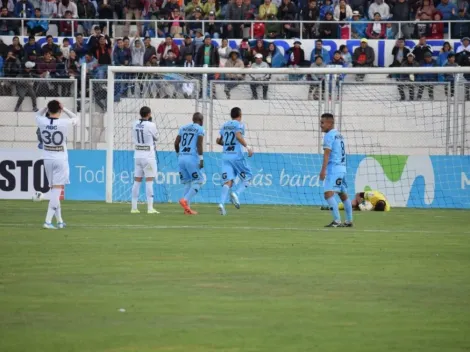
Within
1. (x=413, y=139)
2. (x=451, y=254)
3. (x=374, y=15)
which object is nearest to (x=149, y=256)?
(x=451, y=254)

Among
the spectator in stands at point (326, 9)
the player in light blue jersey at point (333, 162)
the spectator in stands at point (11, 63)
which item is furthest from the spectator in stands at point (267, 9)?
the player in light blue jersey at point (333, 162)

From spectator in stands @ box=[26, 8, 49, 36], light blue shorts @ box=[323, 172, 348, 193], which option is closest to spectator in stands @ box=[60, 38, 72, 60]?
spectator in stands @ box=[26, 8, 49, 36]

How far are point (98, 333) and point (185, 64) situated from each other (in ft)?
80.2

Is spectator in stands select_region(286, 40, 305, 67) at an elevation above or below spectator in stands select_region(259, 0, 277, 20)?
below

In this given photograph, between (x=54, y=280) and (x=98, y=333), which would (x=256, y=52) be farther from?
(x=98, y=333)

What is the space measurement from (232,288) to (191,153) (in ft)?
42.8

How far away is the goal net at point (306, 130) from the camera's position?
2816cm

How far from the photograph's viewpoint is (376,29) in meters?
34.4

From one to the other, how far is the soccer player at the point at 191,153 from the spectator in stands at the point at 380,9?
12.3 metres

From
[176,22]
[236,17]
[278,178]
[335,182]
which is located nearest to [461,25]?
[236,17]

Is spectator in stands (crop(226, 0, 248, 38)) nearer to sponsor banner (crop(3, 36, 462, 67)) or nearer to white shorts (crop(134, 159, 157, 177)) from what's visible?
sponsor banner (crop(3, 36, 462, 67))

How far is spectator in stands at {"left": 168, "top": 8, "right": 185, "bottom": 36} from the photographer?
3500cm

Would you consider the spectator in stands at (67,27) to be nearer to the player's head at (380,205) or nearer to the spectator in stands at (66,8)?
the spectator in stands at (66,8)

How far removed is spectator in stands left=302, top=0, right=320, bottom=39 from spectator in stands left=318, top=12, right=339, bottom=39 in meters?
0.23
